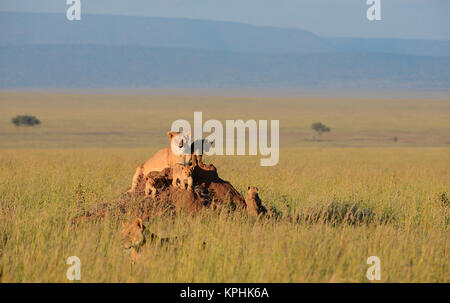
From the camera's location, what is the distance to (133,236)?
23.6 feet

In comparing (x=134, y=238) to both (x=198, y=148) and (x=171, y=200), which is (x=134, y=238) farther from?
(x=198, y=148)

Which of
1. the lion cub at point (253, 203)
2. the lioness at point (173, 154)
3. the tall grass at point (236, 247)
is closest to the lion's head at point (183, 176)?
the lioness at point (173, 154)

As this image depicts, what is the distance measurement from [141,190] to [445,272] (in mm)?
4492

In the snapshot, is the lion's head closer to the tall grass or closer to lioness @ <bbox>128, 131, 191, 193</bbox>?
lioness @ <bbox>128, 131, 191, 193</bbox>

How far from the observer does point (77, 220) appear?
970cm

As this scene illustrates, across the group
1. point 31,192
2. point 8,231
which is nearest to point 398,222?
point 8,231

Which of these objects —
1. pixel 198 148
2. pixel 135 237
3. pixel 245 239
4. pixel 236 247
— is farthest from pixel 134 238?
pixel 198 148

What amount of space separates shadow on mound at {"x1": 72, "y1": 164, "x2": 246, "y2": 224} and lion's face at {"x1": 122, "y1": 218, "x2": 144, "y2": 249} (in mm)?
2098

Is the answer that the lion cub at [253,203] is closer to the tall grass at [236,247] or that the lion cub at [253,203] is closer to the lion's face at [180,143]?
the tall grass at [236,247]

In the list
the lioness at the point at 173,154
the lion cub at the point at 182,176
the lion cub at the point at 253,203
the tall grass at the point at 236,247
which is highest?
the lioness at the point at 173,154

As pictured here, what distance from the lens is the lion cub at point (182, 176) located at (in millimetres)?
9453

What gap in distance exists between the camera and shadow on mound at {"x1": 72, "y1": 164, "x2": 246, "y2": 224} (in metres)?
9.62

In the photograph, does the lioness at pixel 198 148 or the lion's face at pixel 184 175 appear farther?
the lioness at pixel 198 148

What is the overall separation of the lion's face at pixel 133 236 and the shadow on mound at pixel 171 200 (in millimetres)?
2098
